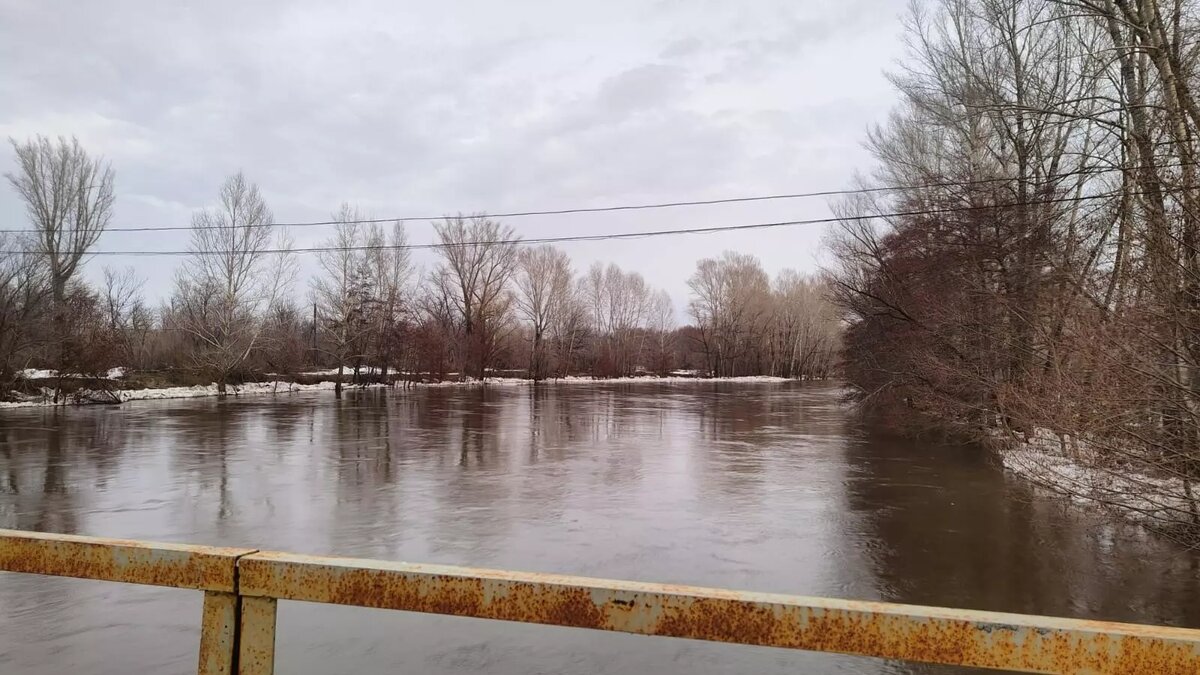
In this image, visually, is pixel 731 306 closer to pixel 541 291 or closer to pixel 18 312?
pixel 541 291

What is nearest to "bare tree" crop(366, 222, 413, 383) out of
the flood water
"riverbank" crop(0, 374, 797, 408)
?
"riverbank" crop(0, 374, 797, 408)

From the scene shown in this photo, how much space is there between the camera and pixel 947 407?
17250mm

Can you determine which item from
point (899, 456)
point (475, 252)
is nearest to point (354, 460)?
point (899, 456)

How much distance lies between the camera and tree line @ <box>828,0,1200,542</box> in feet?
22.2

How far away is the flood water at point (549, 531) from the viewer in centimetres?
479

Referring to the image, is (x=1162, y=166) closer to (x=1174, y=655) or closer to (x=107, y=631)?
(x=1174, y=655)

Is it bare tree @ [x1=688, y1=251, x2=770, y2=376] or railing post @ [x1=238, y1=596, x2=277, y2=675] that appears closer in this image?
railing post @ [x1=238, y1=596, x2=277, y2=675]

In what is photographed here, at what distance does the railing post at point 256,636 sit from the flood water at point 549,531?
2.73 metres

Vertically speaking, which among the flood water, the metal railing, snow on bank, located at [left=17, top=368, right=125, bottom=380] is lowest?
the flood water

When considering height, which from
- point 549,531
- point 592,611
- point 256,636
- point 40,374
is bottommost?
point 549,531

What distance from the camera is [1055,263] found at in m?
10.7

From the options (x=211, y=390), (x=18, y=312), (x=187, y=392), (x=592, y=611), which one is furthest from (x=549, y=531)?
(x=211, y=390)

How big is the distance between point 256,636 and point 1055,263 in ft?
40.2

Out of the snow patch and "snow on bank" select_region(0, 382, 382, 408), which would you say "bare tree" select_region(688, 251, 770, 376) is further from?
"snow on bank" select_region(0, 382, 382, 408)
